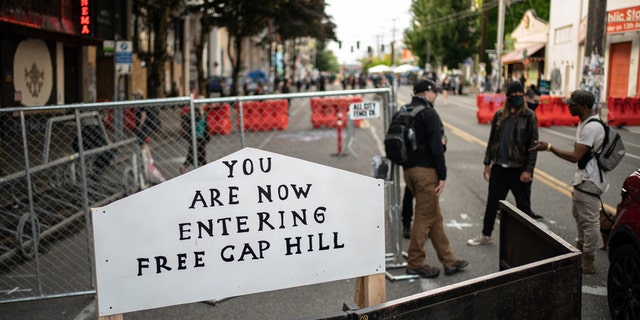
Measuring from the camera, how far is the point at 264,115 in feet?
71.4

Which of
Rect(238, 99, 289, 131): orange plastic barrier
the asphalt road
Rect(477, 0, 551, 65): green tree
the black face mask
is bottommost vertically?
the asphalt road

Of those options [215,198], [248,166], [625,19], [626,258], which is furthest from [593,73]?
[215,198]

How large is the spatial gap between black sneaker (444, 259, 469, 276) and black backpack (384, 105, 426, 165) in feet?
3.92

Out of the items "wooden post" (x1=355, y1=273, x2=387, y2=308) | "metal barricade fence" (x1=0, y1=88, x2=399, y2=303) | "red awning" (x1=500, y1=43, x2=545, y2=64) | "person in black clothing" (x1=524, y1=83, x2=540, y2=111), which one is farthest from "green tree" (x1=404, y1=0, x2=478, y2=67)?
"wooden post" (x1=355, y1=273, x2=387, y2=308)

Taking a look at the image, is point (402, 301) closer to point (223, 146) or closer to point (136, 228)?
point (136, 228)

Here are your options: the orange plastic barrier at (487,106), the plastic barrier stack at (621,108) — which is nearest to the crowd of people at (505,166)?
the plastic barrier stack at (621,108)

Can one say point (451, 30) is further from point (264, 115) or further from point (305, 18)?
point (264, 115)

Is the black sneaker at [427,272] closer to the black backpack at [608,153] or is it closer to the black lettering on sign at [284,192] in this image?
the black backpack at [608,153]

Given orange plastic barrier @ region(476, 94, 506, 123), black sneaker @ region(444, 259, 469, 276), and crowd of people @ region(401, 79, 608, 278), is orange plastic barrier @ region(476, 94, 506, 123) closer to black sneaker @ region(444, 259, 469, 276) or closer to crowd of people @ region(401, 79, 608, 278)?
crowd of people @ region(401, 79, 608, 278)

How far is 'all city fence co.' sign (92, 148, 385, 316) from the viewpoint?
3.22 meters

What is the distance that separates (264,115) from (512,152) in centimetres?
1502

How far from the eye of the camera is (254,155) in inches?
137

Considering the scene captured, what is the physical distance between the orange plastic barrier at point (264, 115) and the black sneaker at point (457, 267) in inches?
522

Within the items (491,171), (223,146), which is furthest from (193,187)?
(223,146)
